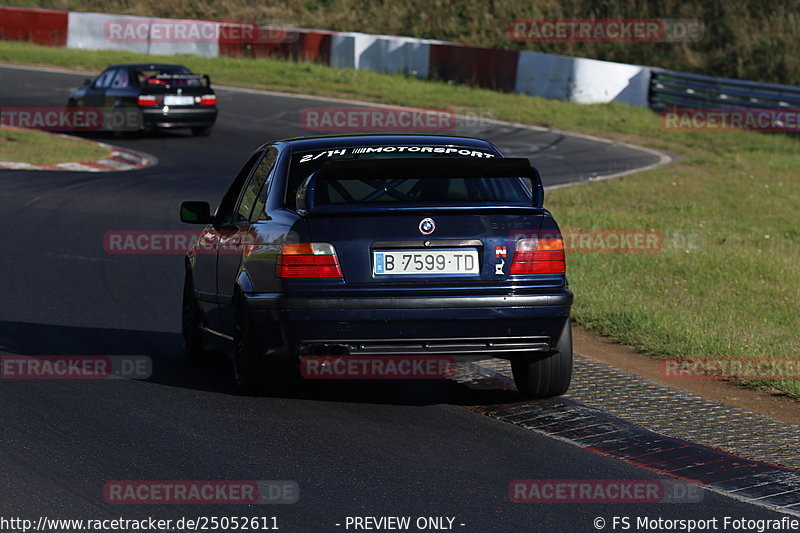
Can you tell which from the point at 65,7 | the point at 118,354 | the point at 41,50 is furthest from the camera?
the point at 65,7

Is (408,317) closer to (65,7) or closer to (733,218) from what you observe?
(733,218)

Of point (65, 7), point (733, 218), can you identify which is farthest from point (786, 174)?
point (65, 7)

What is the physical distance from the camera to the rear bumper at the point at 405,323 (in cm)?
684

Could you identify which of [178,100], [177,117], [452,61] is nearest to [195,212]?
[177,117]

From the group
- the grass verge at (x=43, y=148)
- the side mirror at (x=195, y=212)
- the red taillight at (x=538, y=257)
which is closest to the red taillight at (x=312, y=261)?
the red taillight at (x=538, y=257)

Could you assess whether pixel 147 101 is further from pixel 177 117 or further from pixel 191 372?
pixel 191 372

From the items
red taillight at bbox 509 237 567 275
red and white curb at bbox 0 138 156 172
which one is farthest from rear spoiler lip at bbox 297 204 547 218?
red and white curb at bbox 0 138 156 172

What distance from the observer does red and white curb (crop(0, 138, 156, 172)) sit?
69.6 feet

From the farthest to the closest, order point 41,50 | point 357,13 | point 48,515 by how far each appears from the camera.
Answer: point 357,13, point 41,50, point 48,515

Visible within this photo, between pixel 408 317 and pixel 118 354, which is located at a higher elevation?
pixel 408 317

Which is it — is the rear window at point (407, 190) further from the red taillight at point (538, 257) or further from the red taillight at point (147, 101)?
the red taillight at point (147, 101)

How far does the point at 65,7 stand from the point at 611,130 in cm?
2991

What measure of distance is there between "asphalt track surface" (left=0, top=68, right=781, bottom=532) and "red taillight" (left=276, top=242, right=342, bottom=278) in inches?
31.5

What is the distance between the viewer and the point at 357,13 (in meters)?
47.1
